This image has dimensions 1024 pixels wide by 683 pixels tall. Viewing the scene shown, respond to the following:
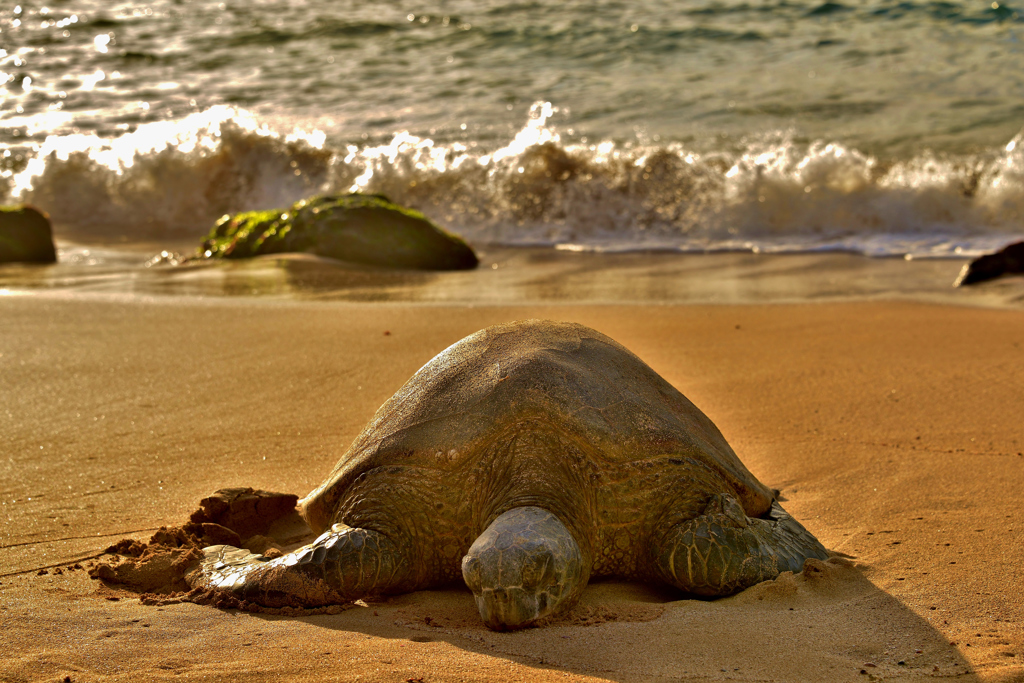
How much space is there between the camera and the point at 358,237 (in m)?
8.10

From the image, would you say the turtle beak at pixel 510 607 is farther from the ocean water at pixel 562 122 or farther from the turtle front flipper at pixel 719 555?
the ocean water at pixel 562 122

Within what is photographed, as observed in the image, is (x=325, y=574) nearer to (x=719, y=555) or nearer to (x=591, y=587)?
(x=591, y=587)

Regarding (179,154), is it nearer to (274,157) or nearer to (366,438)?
(274,157)

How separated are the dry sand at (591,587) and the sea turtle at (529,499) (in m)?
0.09

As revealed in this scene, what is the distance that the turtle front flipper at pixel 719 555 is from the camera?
2539 mm

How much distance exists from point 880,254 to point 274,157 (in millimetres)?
7407

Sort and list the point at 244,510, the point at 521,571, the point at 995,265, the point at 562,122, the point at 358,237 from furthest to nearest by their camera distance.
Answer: the point at 562,122 → the point at 358,237 → the point at 995,265 → the point at 244,510 → the point at 521,571

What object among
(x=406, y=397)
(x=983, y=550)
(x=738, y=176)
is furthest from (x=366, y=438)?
(x=738, y=176)

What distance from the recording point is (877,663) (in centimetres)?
210

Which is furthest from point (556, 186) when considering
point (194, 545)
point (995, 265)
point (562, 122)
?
point (194, 545)

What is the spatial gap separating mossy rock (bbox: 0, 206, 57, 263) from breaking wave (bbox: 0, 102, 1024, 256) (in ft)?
5.77

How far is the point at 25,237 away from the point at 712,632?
8.07 meters

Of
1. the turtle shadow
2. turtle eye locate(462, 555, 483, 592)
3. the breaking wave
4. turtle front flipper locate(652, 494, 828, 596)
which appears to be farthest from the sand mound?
the breaking wave

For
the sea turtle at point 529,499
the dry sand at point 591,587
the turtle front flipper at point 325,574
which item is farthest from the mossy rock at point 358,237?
the turtle front flipper at point 325,574
